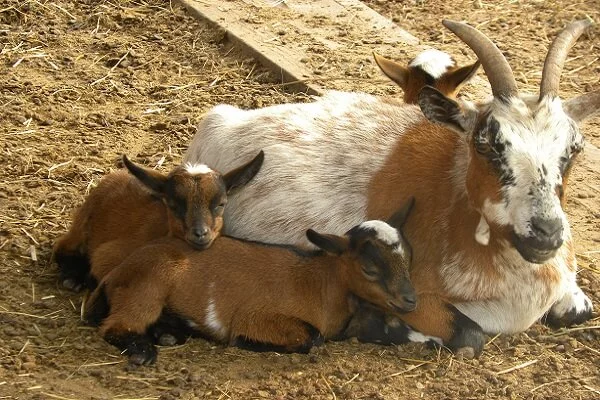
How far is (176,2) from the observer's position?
10875 mm

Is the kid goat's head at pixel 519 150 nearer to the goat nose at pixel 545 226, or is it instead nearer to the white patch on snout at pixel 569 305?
the goat nose at pixel 545 226

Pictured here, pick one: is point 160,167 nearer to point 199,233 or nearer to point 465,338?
point 199,233

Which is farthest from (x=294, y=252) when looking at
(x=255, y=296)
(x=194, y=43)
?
(x=194, y=43)

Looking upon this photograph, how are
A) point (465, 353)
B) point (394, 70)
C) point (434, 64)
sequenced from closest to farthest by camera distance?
point (465, 353)
point (434, 64)
point (394, 70)

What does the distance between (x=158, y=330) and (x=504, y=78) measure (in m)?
2.31

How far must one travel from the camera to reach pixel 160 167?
8328 millimetres

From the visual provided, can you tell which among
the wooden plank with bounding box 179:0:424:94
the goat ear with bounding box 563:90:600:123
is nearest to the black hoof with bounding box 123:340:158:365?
the goat ear with bounding box 563:90:600:123

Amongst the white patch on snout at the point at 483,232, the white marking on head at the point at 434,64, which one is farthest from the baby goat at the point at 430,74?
the white patch on snout at the point at 483,232

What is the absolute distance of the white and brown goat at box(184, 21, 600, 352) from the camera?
19.2ft

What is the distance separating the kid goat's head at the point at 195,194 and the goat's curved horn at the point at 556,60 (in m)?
1.65

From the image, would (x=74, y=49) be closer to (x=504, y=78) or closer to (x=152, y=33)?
(x=152, y=33)

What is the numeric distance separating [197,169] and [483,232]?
5.50 ft

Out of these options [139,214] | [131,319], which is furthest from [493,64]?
[131,319]

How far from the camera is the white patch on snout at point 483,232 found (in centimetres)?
618
